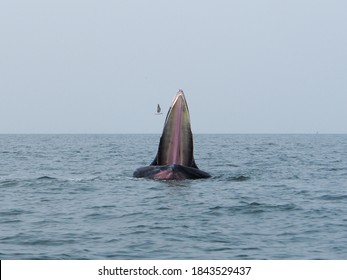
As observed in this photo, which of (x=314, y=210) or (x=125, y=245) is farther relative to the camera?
(x=314, y=210)

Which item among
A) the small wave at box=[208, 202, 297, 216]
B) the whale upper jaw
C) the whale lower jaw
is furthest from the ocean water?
the whale upper jaw

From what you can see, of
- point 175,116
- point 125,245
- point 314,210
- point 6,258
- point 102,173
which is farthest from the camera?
point 102,173

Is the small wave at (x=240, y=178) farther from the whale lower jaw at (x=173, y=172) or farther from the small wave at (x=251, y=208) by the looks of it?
the small wave at (x=251, y=208)

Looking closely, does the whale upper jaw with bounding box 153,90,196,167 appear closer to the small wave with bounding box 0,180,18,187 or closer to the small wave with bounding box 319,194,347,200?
the small wave with bounding box 319,194,347,200

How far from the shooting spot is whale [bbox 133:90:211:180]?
19953 millimetres

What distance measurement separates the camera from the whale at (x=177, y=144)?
1995 centimetres

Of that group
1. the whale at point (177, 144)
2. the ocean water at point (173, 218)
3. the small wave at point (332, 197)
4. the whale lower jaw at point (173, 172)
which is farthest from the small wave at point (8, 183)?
the small wave at point (332, 197)

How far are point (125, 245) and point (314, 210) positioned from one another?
20.8 feet

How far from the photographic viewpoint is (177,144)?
2011 cm

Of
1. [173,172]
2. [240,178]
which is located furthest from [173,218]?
[240,178]

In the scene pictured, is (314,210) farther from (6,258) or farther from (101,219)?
(6,258)

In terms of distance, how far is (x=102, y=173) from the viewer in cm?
2867

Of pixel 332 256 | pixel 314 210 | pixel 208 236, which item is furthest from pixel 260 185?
pixel 332 256

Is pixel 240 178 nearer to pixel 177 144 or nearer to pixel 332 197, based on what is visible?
pixel 332 197
